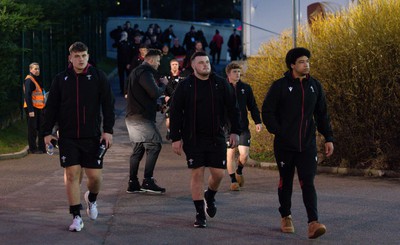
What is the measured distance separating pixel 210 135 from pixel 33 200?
3143 millimetres

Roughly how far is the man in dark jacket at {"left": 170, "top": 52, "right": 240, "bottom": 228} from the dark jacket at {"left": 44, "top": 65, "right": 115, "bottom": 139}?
2.33ft

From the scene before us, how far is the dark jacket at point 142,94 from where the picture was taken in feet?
42.3

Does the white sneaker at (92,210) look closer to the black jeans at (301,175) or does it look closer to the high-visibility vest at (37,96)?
the black jeans at (301,175)

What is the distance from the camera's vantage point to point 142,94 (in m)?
13.0

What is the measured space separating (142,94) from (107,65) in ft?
107

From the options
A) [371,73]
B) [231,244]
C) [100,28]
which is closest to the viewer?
[231,244]

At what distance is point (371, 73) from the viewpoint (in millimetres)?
15359

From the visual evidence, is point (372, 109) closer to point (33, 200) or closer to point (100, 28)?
point (33, 200)

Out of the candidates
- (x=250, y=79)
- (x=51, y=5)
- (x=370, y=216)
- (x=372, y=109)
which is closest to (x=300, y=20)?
(x=250, y=79)

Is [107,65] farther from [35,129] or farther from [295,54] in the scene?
[295,54]

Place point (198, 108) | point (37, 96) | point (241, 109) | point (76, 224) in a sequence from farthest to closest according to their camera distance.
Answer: point (37, 96) < point (241, 109) < point (198, 108) < point (76, 224)

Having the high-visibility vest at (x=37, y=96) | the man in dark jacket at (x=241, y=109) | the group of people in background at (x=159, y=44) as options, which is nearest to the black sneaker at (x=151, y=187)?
the man in dark jacket at (x=241, y=109)

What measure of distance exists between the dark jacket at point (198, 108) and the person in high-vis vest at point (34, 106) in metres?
8.55

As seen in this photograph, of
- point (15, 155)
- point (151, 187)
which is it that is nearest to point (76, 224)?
point (151, 187)
